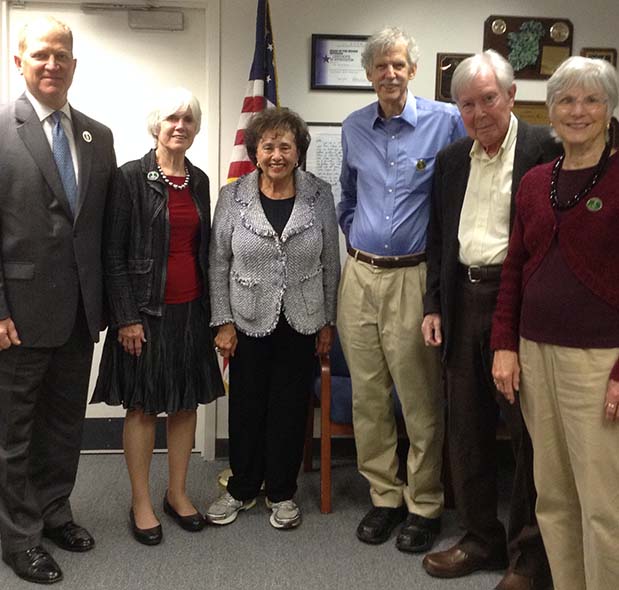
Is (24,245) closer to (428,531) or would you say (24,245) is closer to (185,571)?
(185,571)

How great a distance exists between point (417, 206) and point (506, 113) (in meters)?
0.48

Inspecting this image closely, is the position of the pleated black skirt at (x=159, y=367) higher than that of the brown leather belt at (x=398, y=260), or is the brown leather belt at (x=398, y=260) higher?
the brown leather belt at (x=398, y=260)

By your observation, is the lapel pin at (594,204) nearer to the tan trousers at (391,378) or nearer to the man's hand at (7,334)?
the tan trousers at (391,378)

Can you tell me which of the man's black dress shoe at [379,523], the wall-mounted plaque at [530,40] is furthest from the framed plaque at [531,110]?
the man's black dress shoe at [379,523]

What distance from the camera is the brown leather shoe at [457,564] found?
7.73ft

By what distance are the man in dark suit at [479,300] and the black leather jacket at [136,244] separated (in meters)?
0.92

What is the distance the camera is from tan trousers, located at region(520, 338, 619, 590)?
5.67ft

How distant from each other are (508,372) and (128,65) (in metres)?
2.31

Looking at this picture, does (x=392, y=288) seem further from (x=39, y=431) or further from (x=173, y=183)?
(x=39, y=431)

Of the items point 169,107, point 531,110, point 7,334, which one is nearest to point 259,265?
point 169,107

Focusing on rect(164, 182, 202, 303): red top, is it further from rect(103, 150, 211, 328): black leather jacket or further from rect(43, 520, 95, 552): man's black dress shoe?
rect(43, 520, 95, 552): man's black dress shoe

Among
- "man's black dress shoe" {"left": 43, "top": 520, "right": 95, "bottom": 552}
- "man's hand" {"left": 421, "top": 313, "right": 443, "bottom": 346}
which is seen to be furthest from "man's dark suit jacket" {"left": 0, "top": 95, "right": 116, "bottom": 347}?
"man's hand" {"left": 421, "top": 313, "right": 443, "bottom": 346}

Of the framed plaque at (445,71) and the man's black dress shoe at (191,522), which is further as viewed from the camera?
the framed plaque at (445,71)

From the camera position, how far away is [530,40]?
10.8ft
